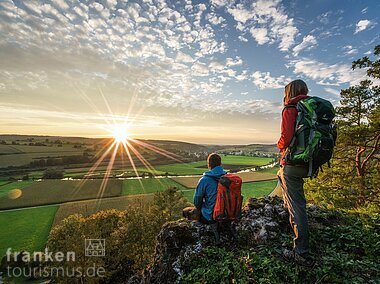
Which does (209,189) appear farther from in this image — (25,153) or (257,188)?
(25,153)

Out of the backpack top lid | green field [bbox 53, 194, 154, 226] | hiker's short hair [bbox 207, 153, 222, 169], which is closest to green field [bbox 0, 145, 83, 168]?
green field [bbox 53, 194, 154, 226]

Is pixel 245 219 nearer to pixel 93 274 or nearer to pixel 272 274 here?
pixel 272 274

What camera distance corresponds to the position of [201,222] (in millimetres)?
5754

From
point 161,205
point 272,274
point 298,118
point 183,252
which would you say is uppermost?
point 298,118

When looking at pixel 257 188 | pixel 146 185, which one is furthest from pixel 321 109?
pixel 146 185

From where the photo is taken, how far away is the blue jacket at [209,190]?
17.3 ft

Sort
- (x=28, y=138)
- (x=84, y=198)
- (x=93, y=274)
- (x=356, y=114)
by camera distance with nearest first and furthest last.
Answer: (x=356, y=114) → (x=93, y=274) → (x=84, y=198) → (x=28, y=138)

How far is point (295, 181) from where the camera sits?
4281mm

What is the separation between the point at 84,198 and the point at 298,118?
6108 cm

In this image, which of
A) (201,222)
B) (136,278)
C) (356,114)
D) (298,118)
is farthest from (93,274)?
(356,114)

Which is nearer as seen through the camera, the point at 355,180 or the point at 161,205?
the point at 355,180

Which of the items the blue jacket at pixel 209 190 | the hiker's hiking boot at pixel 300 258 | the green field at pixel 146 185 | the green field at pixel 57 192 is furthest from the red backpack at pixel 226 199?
the green field at pixel 57 192

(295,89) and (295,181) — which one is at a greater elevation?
(295,89)

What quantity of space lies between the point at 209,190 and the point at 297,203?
196 centimetres
